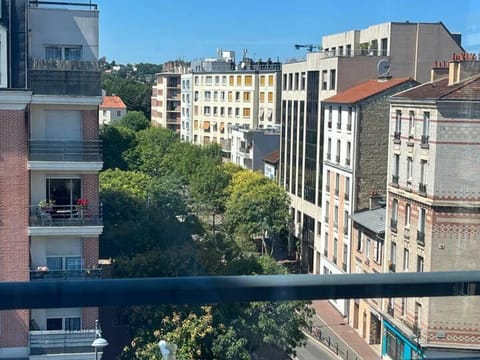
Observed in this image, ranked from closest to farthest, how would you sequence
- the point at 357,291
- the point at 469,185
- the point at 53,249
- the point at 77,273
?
1. the point at 357,291
2. the point at 77,273
3. the point at 53,249
4. the point at 469,185

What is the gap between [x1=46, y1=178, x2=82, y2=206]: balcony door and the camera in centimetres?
193

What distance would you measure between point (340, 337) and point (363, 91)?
275cm

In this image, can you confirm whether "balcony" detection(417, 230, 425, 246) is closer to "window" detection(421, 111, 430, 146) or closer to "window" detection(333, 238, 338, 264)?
"window" detection(421, 111, 430, 146)

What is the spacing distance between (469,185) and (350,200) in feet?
4.55

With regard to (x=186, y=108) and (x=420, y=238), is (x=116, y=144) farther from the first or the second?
(x=186, y=108)

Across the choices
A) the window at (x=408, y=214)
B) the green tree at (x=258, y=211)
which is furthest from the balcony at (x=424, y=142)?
the green tree at (x=258, y=211)

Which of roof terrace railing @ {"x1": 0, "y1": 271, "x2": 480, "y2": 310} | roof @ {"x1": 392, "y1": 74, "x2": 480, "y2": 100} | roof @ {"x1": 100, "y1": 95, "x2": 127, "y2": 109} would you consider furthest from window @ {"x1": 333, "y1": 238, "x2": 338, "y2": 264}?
roof terrace railing @ {"x1": 0, "y1": 271, "x2": 480, "y2": 310}

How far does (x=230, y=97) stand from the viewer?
689cm

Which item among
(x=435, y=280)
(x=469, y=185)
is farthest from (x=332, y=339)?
(x=435, y=280)

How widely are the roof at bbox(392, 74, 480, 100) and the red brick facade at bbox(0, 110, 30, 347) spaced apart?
153 cm

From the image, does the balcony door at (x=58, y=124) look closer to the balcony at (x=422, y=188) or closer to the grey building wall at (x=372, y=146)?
the balcony at (x=422, y=188)

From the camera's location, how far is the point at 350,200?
386 centimetres

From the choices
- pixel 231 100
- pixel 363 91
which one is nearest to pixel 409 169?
pixel 363 91

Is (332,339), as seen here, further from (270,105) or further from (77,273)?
(270,105)
